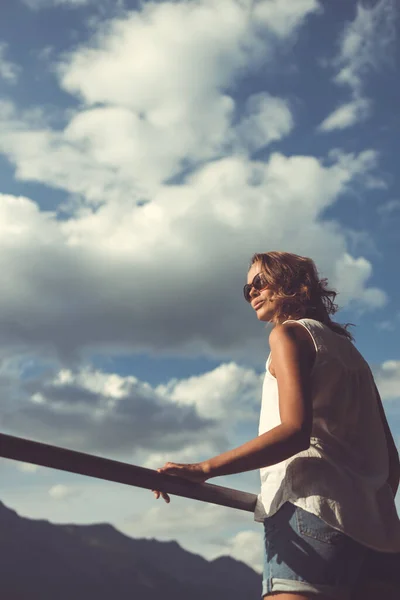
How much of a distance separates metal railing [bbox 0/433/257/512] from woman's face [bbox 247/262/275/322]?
2.72ft

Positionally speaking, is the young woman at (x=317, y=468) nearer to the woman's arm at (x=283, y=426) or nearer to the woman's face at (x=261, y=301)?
the woman's arm at (x=283, y=426)

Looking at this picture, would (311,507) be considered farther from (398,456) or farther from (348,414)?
(398,456)

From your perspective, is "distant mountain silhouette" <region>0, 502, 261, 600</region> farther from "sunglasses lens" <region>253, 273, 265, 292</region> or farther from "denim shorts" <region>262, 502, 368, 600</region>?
"denim shorts" <region>262, 502, 368, 600</region>

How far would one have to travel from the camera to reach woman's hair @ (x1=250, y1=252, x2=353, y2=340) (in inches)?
111

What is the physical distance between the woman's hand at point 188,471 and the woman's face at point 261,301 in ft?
2.90

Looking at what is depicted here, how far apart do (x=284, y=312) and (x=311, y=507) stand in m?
0.97

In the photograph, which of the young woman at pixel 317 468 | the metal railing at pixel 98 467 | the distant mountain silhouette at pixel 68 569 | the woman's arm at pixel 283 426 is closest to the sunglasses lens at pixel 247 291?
the young woman at pixel 317 468

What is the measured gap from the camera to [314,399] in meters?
2.32

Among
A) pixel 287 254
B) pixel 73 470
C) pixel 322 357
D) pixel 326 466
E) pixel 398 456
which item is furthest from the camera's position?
pixel 287 254

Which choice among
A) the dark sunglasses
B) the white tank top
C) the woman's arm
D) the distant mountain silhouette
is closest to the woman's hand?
the woman's arm

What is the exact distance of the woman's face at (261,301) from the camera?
9.41 feet

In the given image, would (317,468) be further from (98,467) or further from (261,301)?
(261,301)

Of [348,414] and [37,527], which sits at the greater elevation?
[37,527]

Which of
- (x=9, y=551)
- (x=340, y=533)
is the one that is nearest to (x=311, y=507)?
(x=340, y=533)
